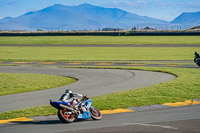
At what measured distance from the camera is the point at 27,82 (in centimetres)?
2722

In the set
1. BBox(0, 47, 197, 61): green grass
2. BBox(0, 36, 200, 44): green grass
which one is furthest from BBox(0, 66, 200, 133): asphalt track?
BBox(0, 36, 200, 44): green grass

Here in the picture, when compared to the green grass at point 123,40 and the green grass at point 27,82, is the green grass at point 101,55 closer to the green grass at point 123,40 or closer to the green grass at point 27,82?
the green grass at point 27,82

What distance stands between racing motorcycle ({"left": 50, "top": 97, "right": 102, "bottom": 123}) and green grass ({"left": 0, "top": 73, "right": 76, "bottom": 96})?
8.95 meters

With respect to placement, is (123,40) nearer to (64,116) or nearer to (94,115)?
(94,115)

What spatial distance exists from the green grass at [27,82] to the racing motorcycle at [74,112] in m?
8.95

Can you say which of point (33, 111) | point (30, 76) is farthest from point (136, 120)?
point (30, 76)

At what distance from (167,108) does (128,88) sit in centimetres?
661

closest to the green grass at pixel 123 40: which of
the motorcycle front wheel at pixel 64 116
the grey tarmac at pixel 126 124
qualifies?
the grey tarmac at pixel 126 124

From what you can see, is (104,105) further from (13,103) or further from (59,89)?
(59,89)

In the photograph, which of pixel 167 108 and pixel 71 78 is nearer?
pixel 167 108

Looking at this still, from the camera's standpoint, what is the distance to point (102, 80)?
91.9 ft

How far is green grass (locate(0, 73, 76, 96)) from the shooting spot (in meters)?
23.9

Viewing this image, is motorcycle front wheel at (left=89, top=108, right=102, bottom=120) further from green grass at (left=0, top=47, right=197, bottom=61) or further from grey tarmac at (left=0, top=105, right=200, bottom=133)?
green grass at (left=0, top=47, right=197, bottom=61)

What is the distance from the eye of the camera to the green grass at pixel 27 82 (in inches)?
940
